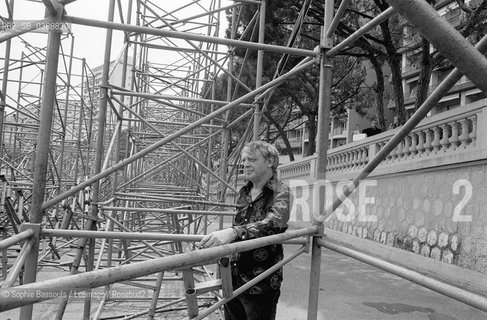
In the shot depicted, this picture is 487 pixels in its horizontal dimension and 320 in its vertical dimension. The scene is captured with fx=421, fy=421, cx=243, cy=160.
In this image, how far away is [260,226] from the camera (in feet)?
7.25

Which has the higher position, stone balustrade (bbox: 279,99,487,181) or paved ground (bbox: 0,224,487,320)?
stone balustrade (bbox: 279,99,487,181)

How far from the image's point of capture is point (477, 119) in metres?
6.30

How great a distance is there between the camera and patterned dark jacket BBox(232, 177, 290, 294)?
2279 mm

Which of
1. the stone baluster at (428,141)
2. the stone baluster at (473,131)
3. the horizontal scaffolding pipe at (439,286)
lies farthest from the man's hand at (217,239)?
the stone baluster at (428,141)

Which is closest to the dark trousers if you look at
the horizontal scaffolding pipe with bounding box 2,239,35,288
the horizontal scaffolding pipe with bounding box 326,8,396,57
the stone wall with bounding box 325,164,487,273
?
the horizontal scaffolding pipe with bounding box 2,239,35,288

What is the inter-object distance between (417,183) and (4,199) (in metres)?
6.77

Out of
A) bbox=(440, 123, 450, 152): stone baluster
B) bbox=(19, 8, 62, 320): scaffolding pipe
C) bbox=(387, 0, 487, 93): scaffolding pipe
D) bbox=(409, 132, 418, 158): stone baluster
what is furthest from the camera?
bbox=(409, 132, 418, 158): stone baluster

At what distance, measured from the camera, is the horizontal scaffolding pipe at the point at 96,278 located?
3.12 feet

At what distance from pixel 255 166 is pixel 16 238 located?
128 centimetres

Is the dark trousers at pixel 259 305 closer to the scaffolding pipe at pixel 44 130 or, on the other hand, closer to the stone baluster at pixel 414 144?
the scaffolding pipe at pixel 44 130

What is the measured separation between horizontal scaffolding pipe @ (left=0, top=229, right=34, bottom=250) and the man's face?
1194 millimetres

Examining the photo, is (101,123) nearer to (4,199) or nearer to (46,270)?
(4,199)

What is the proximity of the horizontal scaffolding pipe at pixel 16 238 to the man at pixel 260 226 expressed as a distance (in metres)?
1.06

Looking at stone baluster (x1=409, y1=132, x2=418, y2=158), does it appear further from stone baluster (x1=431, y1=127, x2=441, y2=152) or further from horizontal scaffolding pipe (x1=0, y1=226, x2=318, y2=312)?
horizontal scaffolding pipe (x1=0, y1=226, x2=318, y2=312)
